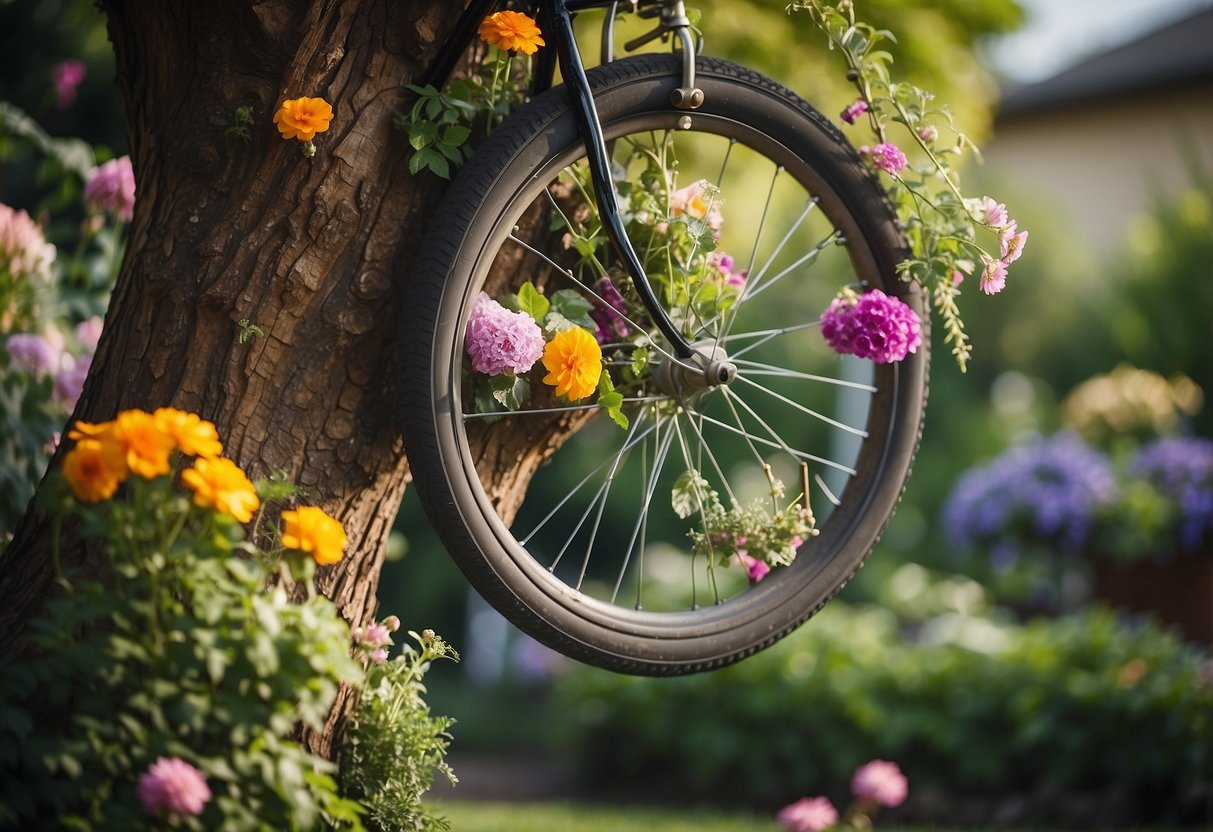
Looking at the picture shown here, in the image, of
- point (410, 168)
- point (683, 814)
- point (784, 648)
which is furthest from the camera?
point (784, 648)

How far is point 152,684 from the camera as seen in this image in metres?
1.28

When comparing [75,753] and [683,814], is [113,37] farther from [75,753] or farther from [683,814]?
[683,814]

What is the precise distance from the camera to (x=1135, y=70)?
12625 millimetres

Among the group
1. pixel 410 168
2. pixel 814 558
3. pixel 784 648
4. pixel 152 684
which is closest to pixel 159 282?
pixel 410 168

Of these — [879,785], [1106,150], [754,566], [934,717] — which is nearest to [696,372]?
[754,566]

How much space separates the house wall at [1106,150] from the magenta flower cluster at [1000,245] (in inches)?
434

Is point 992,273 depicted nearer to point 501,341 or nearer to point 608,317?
point 608,317

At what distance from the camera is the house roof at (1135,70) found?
12.0m

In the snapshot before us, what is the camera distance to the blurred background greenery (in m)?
3.58

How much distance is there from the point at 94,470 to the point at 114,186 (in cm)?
149

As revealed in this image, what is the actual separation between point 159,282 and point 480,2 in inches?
23.9

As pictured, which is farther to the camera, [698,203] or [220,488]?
[698,203]

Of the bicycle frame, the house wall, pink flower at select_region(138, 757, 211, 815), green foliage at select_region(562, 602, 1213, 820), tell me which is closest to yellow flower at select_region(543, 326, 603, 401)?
the bicycle frame

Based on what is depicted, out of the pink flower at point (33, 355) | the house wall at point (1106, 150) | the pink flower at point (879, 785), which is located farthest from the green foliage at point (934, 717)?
the house wall at point (1106, 150)
